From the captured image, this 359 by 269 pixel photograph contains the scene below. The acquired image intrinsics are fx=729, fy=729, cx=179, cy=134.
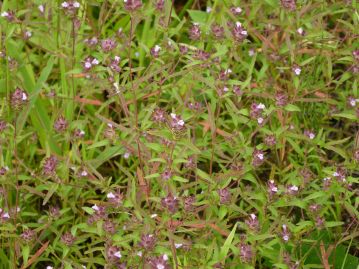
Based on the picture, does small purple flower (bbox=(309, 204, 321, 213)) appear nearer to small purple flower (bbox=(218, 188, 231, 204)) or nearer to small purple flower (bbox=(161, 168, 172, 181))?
small purple flower (bbox=(218, 188, 231, 204))

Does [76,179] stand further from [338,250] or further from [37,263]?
[338,250]

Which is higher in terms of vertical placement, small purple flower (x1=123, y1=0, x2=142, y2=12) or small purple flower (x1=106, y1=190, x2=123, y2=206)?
small purple flower (x1=123, y1=0, x2=142, y2=12)

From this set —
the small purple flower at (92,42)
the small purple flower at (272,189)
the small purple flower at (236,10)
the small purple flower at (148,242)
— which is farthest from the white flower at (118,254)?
the small purple flower at (236,10)

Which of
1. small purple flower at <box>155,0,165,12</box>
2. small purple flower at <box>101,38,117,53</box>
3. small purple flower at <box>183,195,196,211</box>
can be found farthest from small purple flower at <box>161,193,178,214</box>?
small purple flower at <box>155,0,165,12</box>

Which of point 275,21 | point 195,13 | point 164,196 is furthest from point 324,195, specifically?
point 195,13

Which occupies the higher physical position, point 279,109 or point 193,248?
point 279,109

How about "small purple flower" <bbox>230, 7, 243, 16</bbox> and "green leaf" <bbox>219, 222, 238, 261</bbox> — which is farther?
"small purple flower" <bbox>230, 7, 243, 16</bbox>
